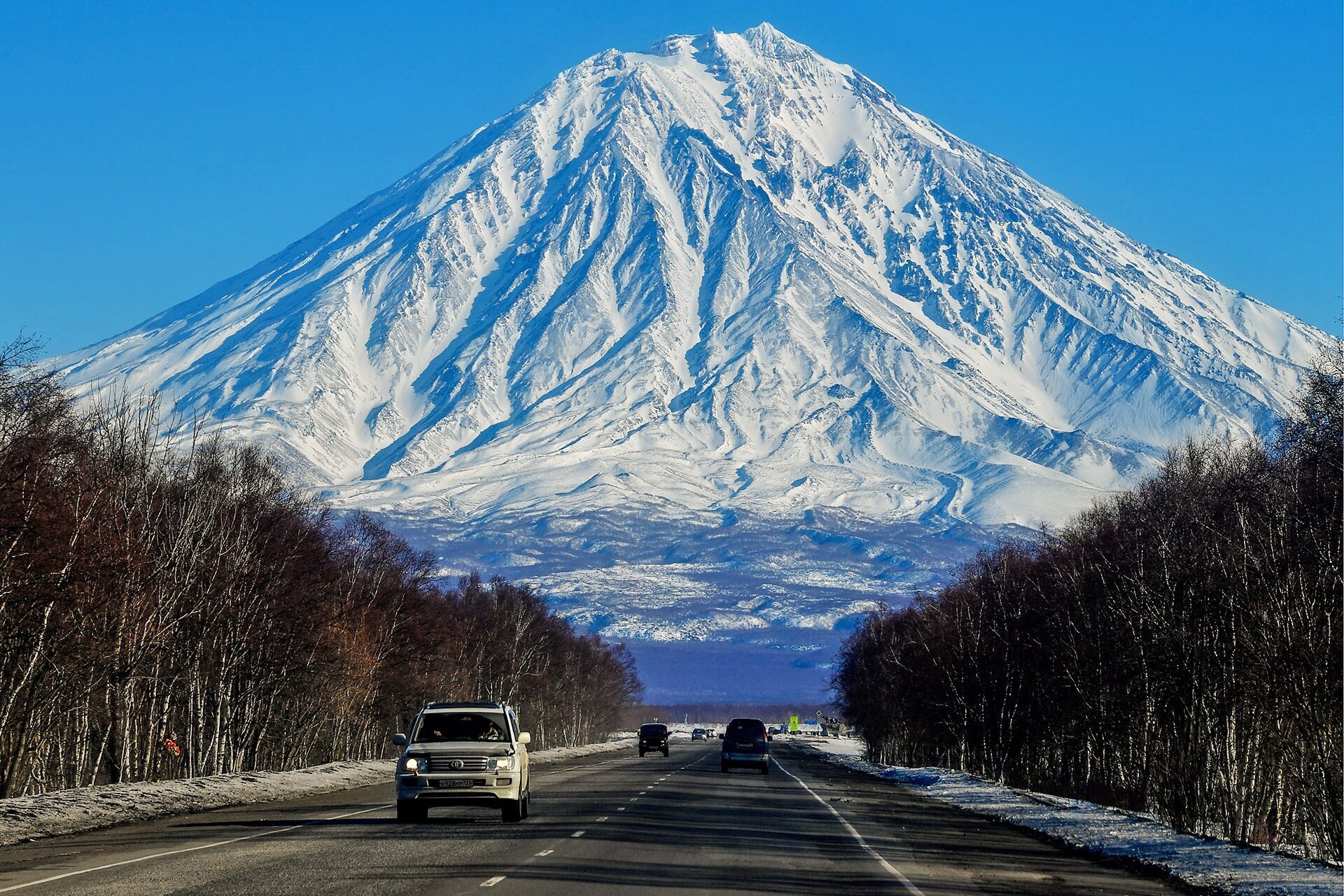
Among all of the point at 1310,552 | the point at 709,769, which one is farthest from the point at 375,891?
the point at 709,769

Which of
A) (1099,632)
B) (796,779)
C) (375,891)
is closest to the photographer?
(375,891)

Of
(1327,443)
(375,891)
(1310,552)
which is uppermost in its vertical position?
(1327,443)

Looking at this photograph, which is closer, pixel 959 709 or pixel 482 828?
pixel 482 828

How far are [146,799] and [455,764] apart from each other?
29.0ft

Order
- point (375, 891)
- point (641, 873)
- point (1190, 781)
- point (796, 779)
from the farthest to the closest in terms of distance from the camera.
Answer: point (796, 779) < point (1190, 781) < point (641, 873) < point (375, 891)

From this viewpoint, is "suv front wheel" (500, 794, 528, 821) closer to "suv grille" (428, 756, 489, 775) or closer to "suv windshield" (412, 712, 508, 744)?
"suv grille" (428, 756, 489, 775)

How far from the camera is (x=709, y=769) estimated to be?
71.8 m

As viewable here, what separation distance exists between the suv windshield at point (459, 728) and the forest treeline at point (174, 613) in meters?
7.63

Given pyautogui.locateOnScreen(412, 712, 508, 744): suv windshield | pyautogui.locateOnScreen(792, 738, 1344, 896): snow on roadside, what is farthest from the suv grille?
pyautogui.locateOnScreen(792, 738, 1344, 896): snow on roadside

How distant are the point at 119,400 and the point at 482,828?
2809 centimetres

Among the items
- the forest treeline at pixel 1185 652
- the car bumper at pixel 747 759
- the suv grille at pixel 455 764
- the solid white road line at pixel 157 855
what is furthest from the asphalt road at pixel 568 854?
the car bumper at pixel 747 759

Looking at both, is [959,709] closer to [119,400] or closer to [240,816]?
[119,400]

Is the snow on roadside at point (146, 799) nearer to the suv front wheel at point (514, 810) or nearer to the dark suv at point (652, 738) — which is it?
the suv front wheel at point (514, 810)

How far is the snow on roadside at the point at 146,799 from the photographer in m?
29.2
